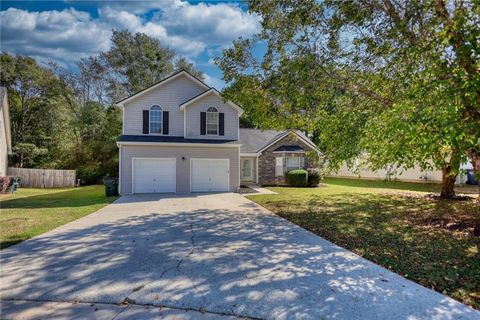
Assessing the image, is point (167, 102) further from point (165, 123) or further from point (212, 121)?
point (212, 121)

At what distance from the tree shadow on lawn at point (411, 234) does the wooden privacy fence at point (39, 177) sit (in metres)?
17.8

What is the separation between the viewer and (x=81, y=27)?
921 cm

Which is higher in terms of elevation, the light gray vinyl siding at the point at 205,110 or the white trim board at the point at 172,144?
the light gray vinyl siding at the point at 205,110

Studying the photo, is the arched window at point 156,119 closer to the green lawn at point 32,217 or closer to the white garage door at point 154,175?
the white garage door at point 154,175

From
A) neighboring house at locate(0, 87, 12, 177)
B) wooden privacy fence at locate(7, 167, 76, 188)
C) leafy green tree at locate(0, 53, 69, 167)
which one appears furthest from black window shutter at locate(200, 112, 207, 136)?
leafy green tree at locate(0, 53, 69, 167)

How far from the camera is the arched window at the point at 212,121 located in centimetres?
1727

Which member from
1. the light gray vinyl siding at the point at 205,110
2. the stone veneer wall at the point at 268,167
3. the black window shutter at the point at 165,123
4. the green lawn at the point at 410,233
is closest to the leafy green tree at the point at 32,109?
the black window shutter at the point at 165,123

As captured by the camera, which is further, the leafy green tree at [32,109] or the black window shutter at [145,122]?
the leafy green tree at [32,109]

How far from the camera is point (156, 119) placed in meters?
16.9

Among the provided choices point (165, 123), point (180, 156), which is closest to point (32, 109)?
point (165, 123)

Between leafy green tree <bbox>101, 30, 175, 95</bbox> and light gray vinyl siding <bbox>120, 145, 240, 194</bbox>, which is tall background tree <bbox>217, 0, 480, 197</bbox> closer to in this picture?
light gray vinyl siding <bbox>120, 145, 240, 194</bbox>

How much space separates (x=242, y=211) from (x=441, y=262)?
6.57 meters

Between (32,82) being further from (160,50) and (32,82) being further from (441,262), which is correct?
(441,262)

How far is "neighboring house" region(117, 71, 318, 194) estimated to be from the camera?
1570 cm
